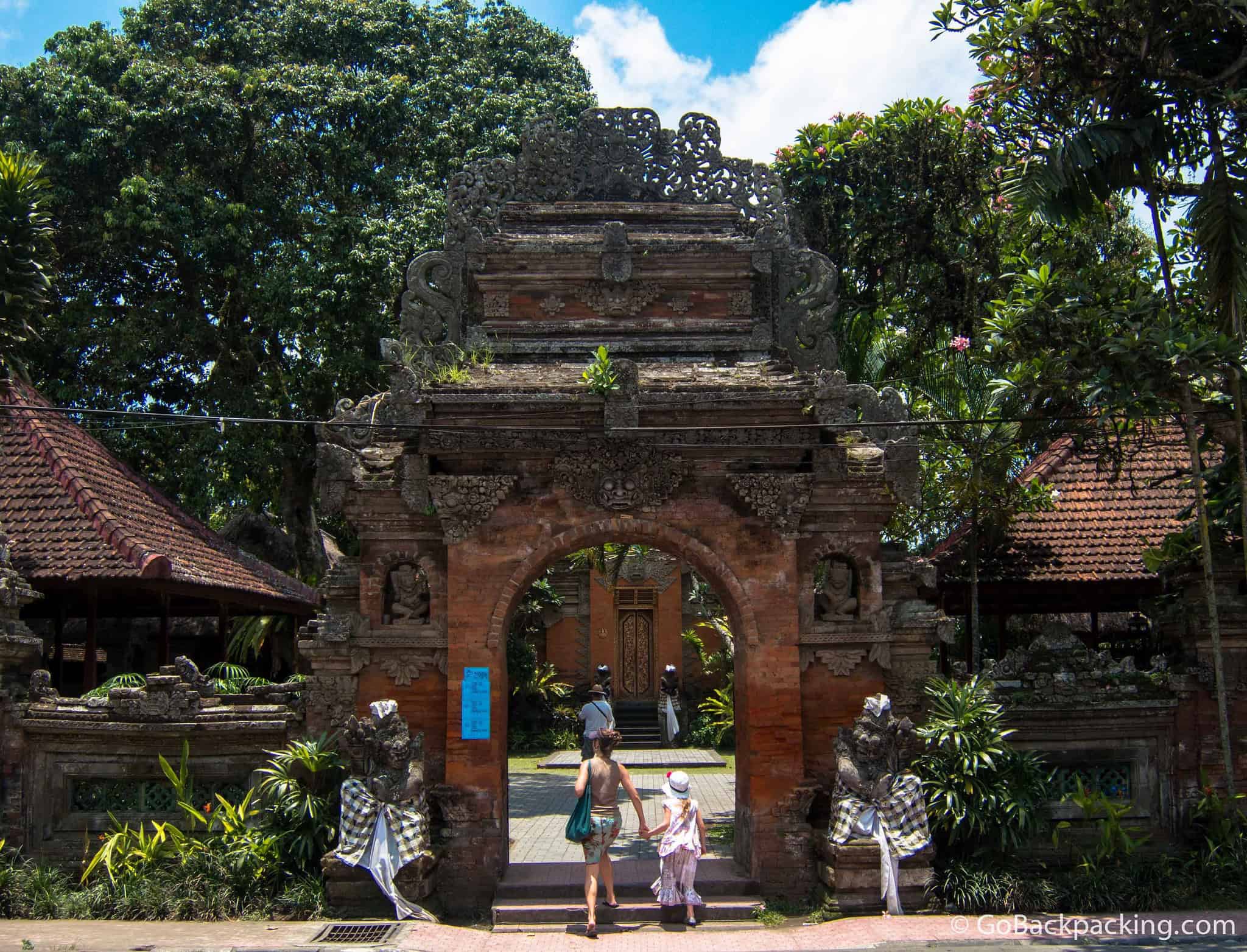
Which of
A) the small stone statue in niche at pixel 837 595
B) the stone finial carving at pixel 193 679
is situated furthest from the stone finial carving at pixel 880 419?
the stone finial carving at pixel 193 679

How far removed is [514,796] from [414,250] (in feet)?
28.4

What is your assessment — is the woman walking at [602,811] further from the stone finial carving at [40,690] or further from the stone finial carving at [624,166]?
the stone finial carving at [624,166]

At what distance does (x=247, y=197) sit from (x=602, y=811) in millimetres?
13944

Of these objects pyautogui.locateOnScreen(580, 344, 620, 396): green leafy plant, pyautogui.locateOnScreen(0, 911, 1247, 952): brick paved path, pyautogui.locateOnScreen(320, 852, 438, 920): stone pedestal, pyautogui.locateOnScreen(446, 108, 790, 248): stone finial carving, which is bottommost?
pyautogui.locateOnScreen(0, 911, 1247, 952): brick paved path

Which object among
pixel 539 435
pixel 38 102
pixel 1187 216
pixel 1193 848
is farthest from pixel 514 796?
pixel 38 102

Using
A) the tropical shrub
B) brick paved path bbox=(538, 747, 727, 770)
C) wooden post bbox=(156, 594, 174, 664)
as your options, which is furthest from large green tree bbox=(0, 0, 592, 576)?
the tropical shrub

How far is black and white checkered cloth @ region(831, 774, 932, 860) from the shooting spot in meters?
Result: 9.80

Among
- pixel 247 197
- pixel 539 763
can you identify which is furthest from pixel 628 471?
pixel 539 763

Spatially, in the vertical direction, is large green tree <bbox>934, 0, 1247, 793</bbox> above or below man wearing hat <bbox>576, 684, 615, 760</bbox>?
above

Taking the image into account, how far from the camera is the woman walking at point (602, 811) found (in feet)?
31.7

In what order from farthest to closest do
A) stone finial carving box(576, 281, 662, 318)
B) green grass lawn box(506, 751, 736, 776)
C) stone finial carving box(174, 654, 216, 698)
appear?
green grass lawn box(506, 751, 736, 776)
stone finial carving box(576, 281, 662, 318)
stone finial carving box(174, 654, 216, 698)

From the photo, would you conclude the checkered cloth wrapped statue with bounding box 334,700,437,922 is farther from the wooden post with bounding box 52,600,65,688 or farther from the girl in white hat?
the wooden post with bounding box 52,600,65,688

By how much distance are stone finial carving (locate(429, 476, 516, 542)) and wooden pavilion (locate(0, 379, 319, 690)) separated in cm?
409

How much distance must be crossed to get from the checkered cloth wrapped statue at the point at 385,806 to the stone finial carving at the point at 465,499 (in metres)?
1.72
